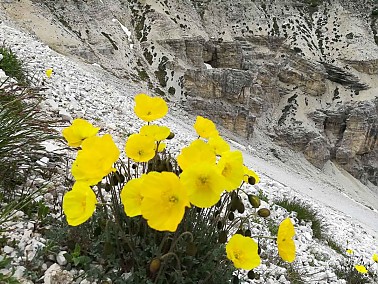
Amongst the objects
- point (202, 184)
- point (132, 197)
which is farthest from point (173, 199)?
point (132, 197)

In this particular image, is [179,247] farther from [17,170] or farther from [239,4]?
[239,4]

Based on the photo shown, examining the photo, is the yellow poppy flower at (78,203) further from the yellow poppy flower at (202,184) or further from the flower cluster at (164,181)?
the yellow poppy flower at (202,184)

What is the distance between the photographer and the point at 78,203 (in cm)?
240

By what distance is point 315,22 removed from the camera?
255 feet

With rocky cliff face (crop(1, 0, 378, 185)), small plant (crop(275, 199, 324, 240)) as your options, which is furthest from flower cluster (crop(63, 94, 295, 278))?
rocky cliff face (crop(1, 0, 378, 185))

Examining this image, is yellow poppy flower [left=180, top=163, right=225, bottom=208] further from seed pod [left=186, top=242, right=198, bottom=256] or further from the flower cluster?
seed pod [left=186, top=242, right=198, bottom=256]

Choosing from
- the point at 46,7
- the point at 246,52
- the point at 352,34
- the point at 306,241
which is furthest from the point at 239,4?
the point at 306,241

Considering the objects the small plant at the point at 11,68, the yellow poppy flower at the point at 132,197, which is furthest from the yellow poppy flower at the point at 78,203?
the small plant at the point at 11,68

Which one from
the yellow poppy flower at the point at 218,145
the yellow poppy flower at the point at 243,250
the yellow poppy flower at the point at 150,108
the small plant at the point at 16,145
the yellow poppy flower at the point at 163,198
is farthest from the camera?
the small plant at the point at 16,145

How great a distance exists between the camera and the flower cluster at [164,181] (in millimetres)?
1879

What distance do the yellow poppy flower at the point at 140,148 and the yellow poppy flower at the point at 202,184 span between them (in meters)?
0.64

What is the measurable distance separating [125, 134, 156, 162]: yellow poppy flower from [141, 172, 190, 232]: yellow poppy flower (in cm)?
59

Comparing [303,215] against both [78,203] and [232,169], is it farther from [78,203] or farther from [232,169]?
[78,203]

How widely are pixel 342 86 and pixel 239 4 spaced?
85.3 ft
